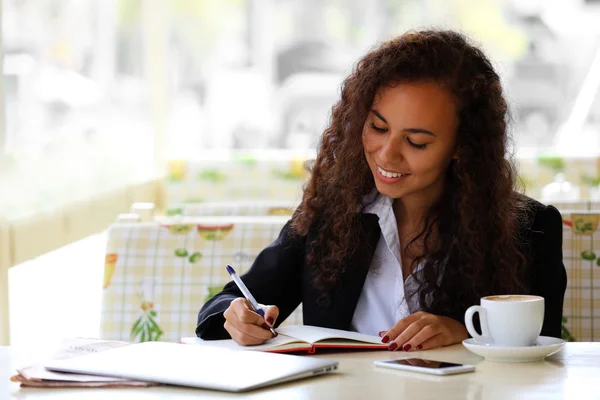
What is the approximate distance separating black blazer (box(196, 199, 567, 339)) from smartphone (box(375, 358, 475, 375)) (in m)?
0.46

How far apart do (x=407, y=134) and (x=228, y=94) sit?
13.4 ft

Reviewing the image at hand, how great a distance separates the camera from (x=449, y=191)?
1.85 metres

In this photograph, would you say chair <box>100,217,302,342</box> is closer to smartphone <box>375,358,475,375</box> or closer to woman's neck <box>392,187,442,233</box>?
woman's neck <box>392,187,442,233</box>

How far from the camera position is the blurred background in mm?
3541

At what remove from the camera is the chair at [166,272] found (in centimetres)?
210

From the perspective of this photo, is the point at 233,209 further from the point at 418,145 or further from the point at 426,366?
the point at 426,366

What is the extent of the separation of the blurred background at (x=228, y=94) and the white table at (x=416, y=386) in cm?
214

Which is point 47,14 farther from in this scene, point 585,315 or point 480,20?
point 480,20

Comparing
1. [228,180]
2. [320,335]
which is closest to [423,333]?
[320,335]

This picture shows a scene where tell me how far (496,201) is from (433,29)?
0.34 metres

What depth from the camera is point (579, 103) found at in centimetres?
569

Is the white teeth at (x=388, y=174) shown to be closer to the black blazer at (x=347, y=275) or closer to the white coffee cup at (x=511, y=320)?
the black blazer at (x=347, y=275)

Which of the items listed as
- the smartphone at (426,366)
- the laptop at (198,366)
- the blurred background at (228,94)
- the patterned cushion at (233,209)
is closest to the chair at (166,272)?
the patterned cushion at (233,209)

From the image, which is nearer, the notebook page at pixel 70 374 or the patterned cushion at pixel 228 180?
the notebook page at pixel 70 374
